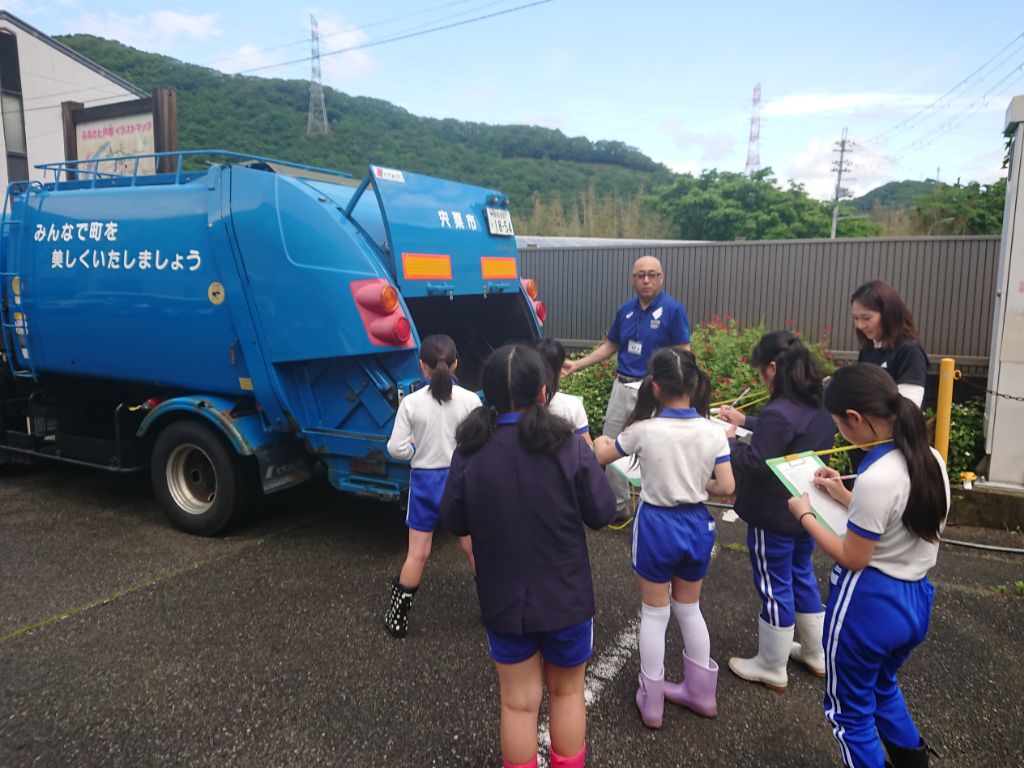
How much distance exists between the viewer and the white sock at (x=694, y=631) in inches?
105

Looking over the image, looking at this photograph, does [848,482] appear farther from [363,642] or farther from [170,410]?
[170,410]

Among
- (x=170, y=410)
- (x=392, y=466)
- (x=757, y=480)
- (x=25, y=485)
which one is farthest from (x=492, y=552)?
(x=25, y=485)

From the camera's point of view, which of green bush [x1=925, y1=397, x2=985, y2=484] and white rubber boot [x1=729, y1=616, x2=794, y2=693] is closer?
white rubber boot [x1=729, y1=616, x2=794, y2=693]

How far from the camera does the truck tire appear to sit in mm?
4512

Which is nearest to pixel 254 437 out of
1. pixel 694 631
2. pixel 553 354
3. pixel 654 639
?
pixel 553 354

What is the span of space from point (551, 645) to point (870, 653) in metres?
0.92

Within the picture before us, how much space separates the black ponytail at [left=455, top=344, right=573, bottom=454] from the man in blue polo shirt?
2251 mm

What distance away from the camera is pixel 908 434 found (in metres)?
1.95

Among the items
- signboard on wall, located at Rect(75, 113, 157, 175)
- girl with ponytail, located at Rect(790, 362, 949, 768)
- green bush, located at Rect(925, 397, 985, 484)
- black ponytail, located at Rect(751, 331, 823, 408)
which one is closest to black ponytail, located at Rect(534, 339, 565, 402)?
black ponytail, located at Rect(751, 331, 823, 408)

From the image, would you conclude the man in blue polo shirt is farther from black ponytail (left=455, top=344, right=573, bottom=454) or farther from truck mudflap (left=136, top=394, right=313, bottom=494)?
black ponytail (left=455, top=344, right=573, bottom=454)

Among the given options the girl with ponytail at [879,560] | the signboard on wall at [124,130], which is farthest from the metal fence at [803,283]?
the girl with ponytail at [879,560]

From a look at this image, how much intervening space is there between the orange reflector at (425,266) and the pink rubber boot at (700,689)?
2580mm

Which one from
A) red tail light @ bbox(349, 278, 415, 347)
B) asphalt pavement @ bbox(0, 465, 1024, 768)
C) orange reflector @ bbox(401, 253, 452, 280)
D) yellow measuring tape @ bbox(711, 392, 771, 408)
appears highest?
orange reflector @ bbox(401, 253, 452, 280)

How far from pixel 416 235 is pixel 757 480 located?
2473mm
